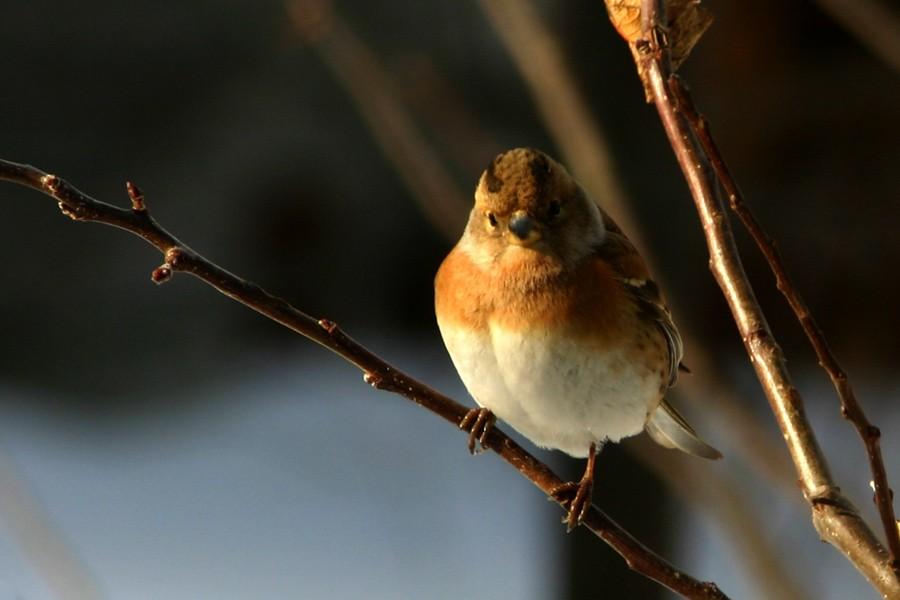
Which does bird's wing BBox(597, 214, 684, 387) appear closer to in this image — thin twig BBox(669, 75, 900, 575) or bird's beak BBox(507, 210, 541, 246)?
bird's beak BBox(507, 210, 541, 246)

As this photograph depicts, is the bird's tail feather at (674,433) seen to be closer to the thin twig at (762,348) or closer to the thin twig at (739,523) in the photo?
the thin twig at (739,523)

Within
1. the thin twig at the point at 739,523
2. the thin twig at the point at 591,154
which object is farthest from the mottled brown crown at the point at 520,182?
the thin twig at the point at 739,523

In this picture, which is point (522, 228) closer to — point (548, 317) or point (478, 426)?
point (548, 317)

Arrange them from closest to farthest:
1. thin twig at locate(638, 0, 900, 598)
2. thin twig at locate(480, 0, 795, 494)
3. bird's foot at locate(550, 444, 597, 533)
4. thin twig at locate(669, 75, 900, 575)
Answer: thin twig at locate(669, 75, 900, 575), thin twig at locate(638, 0, 900, 598), bird's foot at locate(550, 444, 597, 533), thin twig at locate(480, 0, 795, 494)

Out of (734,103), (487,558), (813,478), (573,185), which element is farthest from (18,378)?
(813,478)

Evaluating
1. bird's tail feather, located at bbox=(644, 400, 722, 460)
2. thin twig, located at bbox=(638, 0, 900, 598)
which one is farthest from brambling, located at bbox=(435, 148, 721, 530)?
thin twig, located at bbox=(638, 0, 900, 598)

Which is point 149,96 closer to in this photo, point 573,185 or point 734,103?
point 734,103

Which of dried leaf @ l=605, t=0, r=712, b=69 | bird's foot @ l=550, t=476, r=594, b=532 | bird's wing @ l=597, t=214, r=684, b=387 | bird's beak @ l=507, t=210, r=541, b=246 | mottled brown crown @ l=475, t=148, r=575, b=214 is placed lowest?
bird's foot @ l=550, t=476, r=594, b=532
